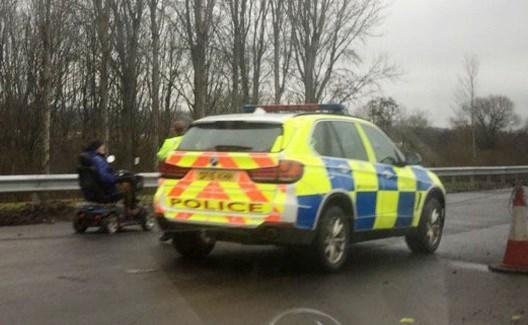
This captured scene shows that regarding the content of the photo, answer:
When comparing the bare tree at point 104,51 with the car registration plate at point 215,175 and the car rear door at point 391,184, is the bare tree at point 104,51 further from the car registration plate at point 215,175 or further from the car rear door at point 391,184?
the car registration plate at point 215,175

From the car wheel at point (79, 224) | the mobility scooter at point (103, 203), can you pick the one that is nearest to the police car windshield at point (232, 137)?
the mobility scooter at point (103, 203)

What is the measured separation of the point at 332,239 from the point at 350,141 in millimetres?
1253

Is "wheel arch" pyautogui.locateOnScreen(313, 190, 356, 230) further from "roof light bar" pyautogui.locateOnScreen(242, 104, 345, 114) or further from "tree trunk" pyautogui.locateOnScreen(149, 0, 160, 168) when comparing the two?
"tree trunk" pyautogui.locateOnScreen(149, 0, 160, 168)

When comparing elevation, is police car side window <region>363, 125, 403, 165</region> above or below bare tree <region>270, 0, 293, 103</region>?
below

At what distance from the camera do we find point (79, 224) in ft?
36.8

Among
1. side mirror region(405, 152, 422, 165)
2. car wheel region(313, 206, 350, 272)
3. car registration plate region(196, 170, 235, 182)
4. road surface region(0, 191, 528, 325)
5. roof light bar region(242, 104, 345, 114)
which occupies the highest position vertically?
roof light bar region(242, 104, 345, 114)

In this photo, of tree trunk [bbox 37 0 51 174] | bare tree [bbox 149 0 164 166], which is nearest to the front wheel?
tree trunk [bbox 37 0 51 174]

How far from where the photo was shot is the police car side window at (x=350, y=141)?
834 cm

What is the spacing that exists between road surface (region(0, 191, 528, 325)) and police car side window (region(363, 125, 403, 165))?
4.00ft

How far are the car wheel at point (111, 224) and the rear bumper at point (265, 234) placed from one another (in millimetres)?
3714

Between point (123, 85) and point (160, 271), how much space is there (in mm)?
19014

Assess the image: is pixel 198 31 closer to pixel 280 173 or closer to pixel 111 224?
pixel 111 224

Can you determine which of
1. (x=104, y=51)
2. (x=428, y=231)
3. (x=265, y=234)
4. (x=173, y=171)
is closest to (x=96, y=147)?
(x=173, y=171)

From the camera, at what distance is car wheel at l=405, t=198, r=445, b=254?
965cm
